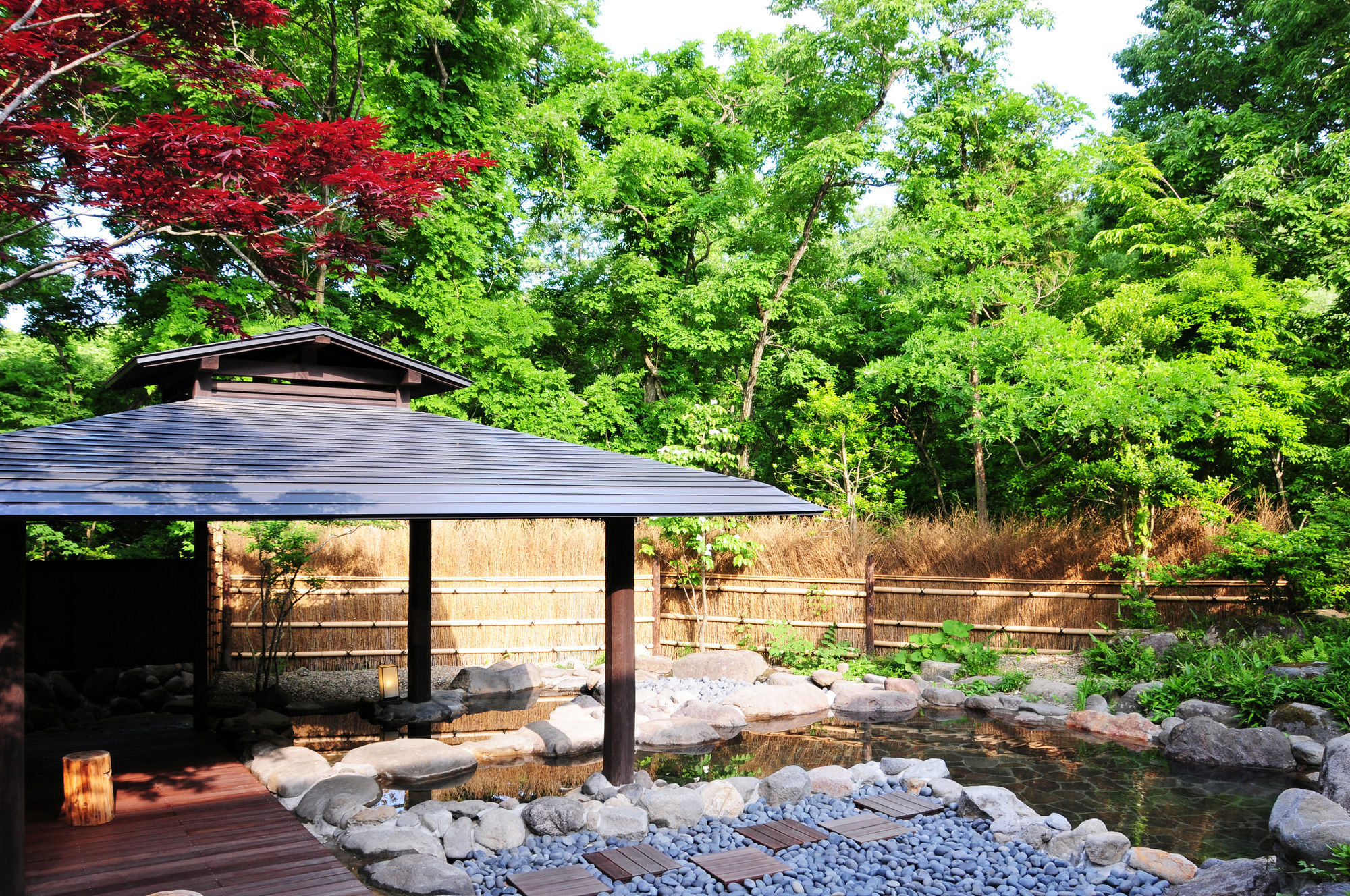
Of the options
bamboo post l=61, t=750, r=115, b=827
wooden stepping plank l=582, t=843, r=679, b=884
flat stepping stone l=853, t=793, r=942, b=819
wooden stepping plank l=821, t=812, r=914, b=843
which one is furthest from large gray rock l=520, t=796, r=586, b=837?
bamboo post l=61, t=750, r=115, b=827

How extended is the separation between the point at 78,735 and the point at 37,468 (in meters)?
4.60

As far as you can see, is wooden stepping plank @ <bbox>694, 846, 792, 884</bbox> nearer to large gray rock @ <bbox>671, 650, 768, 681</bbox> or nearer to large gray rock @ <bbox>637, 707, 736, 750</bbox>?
large gray rock @ <bbox>637, 707, 736, 750</bbox>

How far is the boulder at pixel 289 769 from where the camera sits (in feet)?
20.9

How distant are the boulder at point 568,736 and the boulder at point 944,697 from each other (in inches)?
164

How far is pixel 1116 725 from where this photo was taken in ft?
28.5

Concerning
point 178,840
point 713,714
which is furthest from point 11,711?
point 713,714

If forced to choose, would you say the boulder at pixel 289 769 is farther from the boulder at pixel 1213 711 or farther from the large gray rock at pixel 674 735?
the boulder at pixel 1213 711

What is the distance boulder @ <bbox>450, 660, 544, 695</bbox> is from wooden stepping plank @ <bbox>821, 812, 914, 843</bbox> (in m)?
5.76

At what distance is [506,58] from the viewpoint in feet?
49.2

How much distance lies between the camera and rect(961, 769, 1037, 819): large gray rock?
19.6 feet

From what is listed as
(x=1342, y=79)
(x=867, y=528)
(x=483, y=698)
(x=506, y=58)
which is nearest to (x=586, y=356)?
(x=506, y=58)

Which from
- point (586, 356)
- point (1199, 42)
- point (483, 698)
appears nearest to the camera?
point (483, 698)

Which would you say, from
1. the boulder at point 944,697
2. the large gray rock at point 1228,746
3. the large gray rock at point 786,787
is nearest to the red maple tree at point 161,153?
the large gray rock at point 786,787

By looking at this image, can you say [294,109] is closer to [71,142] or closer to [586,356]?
[586,356]
